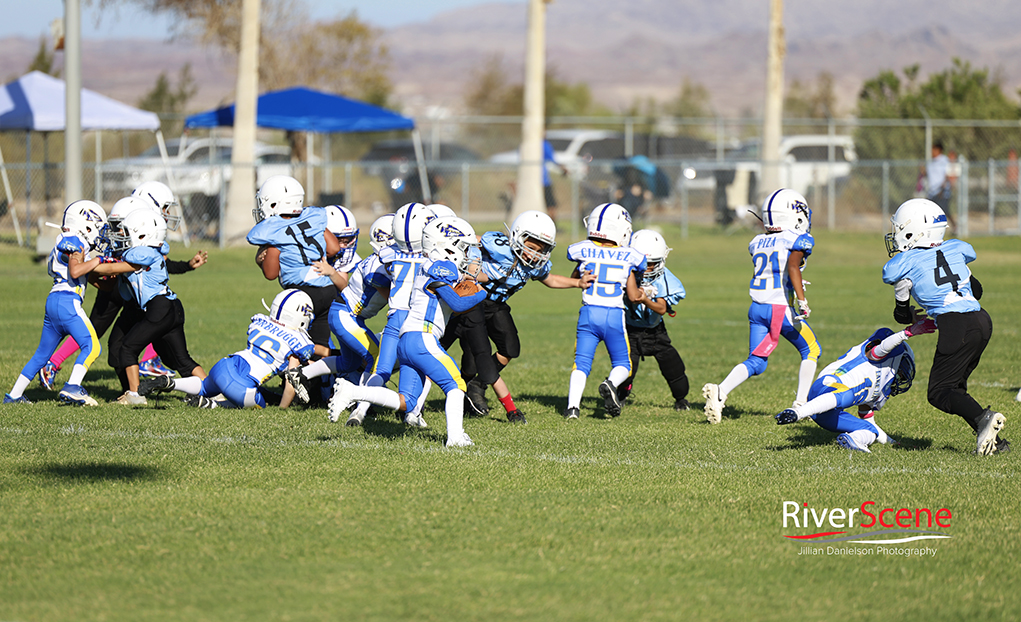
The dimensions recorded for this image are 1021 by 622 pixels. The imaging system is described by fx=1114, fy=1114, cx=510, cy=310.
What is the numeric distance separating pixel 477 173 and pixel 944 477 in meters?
29.8

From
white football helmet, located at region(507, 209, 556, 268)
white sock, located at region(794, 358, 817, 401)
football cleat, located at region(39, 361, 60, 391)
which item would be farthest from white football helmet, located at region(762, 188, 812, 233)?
football cleat, located at region(39, 361, 60, 391)

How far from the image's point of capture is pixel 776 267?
826 cm

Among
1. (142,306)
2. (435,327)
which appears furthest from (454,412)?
(142,306)

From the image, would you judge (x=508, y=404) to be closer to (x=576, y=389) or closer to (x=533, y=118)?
(x=576, y=389)

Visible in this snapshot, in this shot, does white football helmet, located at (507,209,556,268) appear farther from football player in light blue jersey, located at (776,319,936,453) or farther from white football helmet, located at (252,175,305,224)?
football player in light blue jersey, located at (776,319,936,453)

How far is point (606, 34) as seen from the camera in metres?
168

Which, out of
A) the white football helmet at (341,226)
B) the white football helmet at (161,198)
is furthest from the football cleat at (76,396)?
the white football helmet at (341,226)

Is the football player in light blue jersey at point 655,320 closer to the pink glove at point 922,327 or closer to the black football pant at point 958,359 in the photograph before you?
the pink glove at point 922,327

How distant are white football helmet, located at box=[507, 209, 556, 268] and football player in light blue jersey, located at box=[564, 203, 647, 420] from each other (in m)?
0.24

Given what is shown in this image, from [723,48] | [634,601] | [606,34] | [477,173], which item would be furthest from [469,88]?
[606,34]

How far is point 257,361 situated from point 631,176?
Result: 64.0ft

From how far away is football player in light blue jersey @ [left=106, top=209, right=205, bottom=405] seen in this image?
27.0ft

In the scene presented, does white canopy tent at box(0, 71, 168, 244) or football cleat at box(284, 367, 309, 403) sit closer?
football cleat at box(284, 367, 309, 403)

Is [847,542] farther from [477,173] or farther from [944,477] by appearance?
[477,173]
